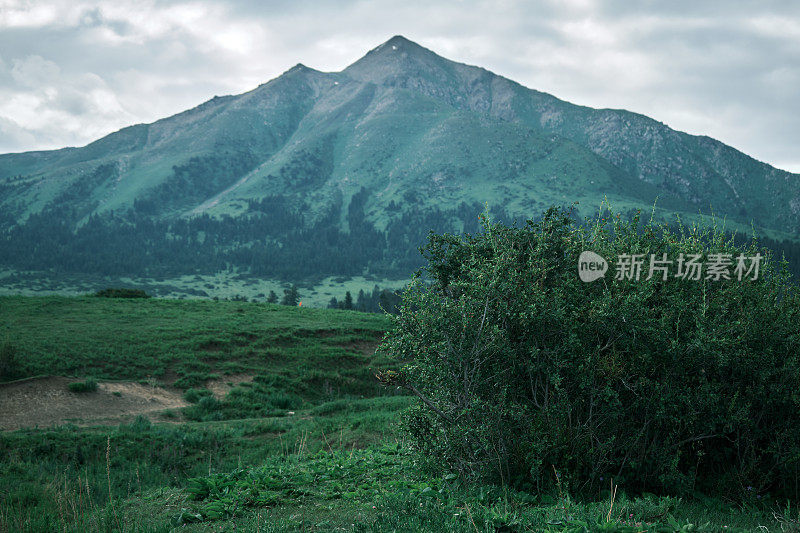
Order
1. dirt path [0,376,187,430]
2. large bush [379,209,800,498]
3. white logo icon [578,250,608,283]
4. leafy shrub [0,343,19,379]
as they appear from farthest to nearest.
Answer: leafy shrub [0,343,19,379] < dirt path [0,376,187,430] < white logo icon [578,250,608,283] < large bush [379,209,800,498]

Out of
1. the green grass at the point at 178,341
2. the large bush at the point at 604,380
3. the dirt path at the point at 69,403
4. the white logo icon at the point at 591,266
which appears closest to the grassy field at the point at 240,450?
the green grass at the point at 178,341

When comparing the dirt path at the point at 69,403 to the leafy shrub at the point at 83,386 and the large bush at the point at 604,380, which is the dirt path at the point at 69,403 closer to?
the leafy shrub at the point at 83,386

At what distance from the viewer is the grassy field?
8.73 meters

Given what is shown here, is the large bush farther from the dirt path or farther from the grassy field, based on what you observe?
the dirt path

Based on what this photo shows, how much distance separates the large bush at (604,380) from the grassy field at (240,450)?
2.71ft

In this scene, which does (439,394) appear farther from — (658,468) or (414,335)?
(658,468)

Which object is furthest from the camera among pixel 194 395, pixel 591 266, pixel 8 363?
pixel 194 395

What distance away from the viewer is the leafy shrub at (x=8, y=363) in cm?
2967

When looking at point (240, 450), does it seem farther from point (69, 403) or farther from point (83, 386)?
point (83, 386)

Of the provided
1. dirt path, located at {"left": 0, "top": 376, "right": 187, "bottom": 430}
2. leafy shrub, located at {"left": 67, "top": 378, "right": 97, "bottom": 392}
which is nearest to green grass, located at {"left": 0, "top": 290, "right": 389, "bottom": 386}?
dirt path, located at {"left": 0, "top": 376, "right": 187, "bottom": 430}

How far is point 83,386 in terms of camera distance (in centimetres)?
2812

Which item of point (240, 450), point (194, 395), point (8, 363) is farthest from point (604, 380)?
point (8, 363)

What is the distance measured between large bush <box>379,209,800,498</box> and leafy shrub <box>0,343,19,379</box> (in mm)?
29209

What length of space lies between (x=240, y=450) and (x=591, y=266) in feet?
52.3
